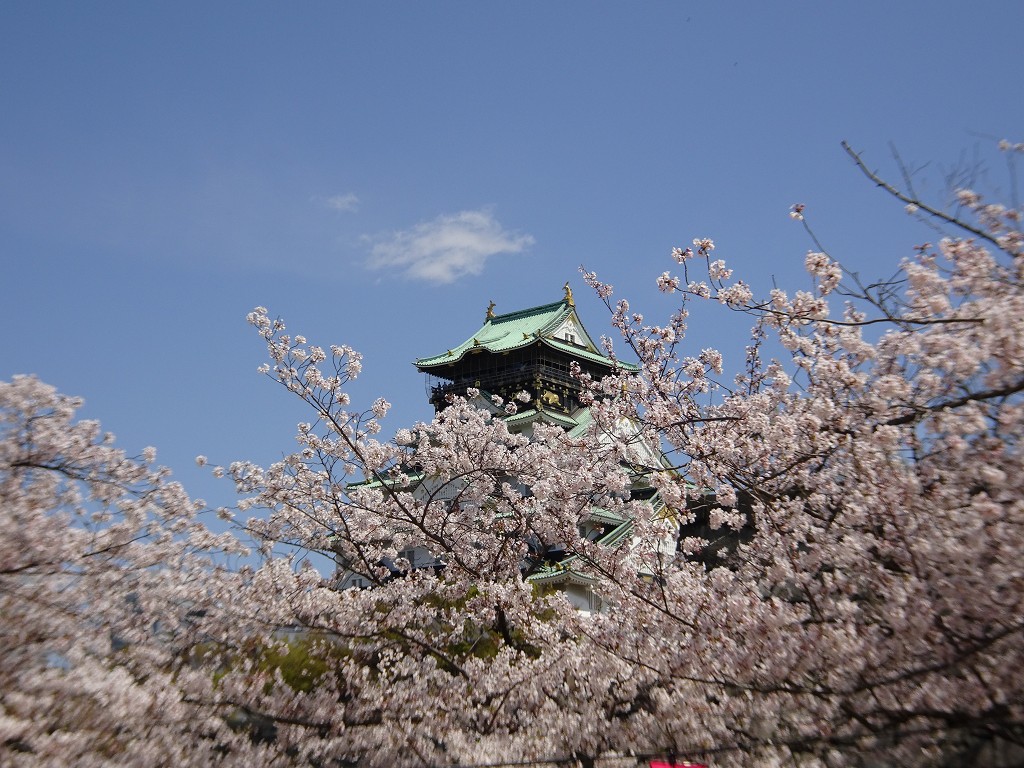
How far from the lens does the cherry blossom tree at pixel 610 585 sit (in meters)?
4.77

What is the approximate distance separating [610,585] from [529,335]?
2294 cm

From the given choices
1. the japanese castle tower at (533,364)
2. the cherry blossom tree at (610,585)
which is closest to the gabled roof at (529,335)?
the japanese castle tower at (533,364)

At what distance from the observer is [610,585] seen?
8.84 m

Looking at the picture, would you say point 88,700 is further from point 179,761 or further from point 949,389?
point 949,389

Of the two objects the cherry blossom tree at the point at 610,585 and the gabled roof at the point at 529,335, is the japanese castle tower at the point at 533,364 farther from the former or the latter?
the cherry blossom tree at the point at 610,585

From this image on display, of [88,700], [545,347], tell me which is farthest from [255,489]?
[545,347]

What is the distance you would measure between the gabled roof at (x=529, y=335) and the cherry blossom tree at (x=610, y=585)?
1879 centimetres

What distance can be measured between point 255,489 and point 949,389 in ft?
31.6

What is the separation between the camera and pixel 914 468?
18.3 ft

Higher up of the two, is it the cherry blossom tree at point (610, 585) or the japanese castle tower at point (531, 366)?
the japanese castle tower at point (531, 366)

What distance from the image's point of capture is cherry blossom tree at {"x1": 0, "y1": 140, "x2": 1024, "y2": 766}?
4.77 meters

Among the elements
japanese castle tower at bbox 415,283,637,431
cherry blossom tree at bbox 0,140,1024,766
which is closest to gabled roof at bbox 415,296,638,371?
japanese castle tower at bbox 415,283,637,431

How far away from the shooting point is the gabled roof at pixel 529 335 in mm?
31545

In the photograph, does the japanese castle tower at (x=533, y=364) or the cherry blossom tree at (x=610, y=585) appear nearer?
the cherry blossom tree at (x=610, y=585)
